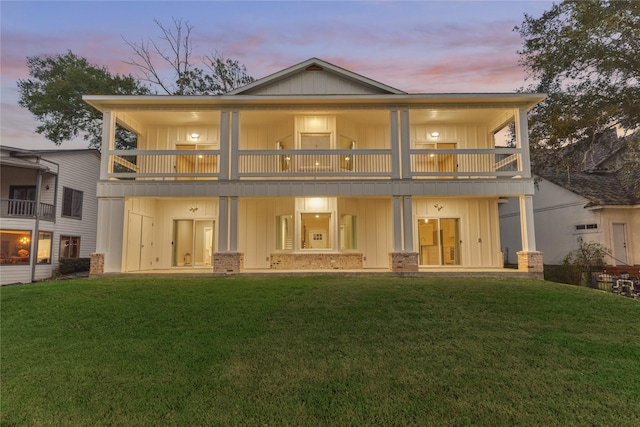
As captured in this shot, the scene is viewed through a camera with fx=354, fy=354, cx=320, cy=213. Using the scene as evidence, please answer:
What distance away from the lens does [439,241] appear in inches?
538

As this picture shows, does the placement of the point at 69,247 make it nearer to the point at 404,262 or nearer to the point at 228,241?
the point at 228,241

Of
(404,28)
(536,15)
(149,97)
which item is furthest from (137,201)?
(536,15)

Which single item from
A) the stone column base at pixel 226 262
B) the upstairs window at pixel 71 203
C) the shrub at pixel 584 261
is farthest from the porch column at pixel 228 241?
the shrub at pixel 584 261

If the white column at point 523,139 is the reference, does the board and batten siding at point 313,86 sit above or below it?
above

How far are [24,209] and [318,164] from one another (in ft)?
47.6

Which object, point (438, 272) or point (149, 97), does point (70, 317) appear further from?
point (438, 272)

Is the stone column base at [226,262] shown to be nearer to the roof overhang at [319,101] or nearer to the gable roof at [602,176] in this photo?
the roof overhang at [319,101]

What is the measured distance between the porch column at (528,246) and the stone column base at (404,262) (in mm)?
3439

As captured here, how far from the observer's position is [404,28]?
1730cm

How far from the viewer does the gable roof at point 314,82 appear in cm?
1234

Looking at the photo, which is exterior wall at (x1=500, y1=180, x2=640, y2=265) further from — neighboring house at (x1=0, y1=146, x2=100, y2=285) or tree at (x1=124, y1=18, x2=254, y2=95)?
neighboring house at (x1=0, y1=146, x2=100, y2=285)

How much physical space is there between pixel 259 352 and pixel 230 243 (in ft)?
→ 21.5

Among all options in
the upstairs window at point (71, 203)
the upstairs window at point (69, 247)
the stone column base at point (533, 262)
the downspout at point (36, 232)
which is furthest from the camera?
the upstairs window at point (71, 203)

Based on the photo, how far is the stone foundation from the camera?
1234 centimetres
